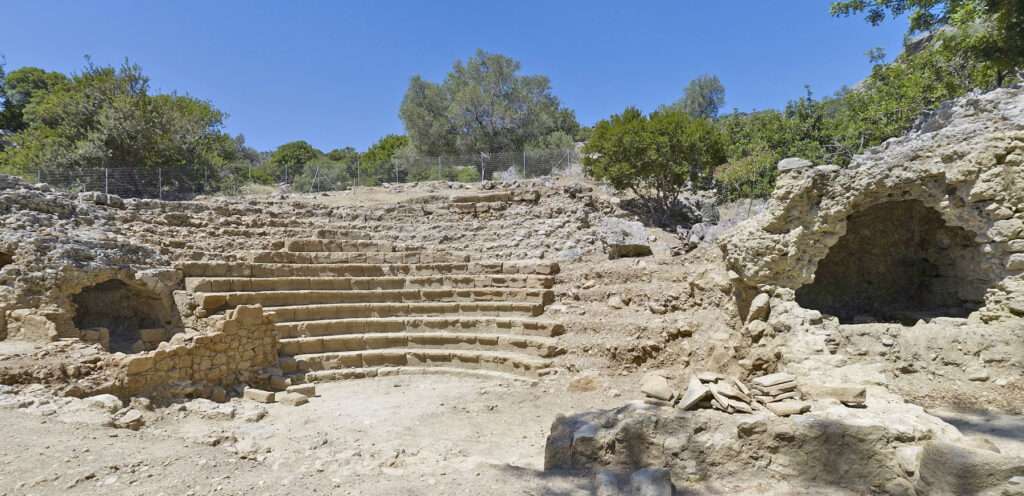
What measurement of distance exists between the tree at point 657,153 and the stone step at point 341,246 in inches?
305

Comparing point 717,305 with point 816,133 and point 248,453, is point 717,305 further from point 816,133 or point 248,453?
point 816,133

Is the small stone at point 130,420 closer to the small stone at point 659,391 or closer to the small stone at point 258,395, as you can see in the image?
the small stone at point 258,395

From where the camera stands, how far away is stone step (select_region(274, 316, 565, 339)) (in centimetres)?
944

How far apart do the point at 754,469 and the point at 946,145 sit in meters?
5.49

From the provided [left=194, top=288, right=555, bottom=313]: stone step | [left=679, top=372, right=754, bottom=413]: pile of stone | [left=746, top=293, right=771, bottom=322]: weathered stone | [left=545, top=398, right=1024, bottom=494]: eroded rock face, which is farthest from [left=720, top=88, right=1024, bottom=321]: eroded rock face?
[left=194, top=288, right=555, bottom=313]: stone step

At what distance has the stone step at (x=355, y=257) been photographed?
10875 mm

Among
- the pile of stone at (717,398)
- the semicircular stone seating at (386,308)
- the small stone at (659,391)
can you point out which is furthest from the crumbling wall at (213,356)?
the pile of stone at (717,398)

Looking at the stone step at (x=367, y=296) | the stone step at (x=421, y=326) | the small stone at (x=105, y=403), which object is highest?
the stone step at (x=367, y=296)

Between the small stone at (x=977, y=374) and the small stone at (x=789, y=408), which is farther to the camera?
the small stone at (x=977, y=374)

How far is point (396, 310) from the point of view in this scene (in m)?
10.7

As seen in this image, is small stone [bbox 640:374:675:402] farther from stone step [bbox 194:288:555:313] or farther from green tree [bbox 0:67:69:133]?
green tree [bbox 0:67:69:133]

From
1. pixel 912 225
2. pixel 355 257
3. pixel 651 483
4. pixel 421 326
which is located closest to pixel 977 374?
pixel 912 225

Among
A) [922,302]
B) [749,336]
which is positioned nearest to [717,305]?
[749,336]

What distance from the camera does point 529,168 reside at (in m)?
22.7
